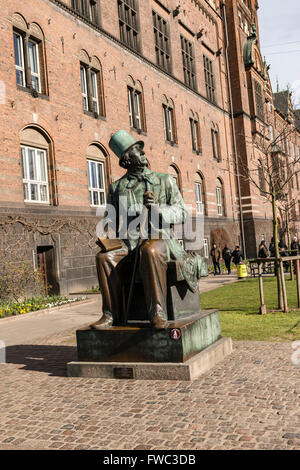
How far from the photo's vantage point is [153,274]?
5148 millimetres

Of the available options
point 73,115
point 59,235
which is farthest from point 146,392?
point 73,115

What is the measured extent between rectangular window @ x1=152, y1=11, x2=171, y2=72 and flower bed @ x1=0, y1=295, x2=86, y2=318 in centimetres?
1832

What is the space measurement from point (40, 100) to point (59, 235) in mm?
5070

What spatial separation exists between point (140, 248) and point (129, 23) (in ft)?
74.0

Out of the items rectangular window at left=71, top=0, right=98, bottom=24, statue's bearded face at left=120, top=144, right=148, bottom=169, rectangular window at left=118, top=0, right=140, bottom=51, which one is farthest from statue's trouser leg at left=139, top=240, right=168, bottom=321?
rectangular window at left=118, top=0, right=140, bottom=51

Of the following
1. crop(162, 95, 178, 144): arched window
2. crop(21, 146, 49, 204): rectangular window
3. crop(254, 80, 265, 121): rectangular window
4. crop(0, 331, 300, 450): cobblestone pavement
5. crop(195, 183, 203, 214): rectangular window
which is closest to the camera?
crop(0, 331, 300, 450): cobblestone pavement

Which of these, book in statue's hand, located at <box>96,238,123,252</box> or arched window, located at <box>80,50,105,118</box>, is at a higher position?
arched window, located at <box>80,50,105,118</box>

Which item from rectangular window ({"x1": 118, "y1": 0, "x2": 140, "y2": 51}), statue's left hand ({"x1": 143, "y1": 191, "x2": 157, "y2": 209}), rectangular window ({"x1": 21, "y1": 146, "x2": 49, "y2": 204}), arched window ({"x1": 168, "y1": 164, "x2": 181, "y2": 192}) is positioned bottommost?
statue's left hand ({"x1": 143, "y1": 191, "x2": 157, "y2": 209})

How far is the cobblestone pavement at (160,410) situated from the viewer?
336cm

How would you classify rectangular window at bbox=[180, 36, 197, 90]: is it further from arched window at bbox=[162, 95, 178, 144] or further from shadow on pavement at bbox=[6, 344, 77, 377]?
shadow on pavement at bbox=[6, 344, 77, 377]

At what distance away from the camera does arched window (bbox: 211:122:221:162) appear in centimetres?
3497

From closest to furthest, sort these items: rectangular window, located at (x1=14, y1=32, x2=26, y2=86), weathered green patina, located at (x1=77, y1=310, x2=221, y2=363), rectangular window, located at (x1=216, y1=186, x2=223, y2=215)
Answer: weathered green patina, located at (x1=77, y1=310, x2=221, y2=363) → rectangular window, located at (x1=14, y1=32, x2=26, y2=86) → rectangular window, located at (x1=216, y1=186, x2=223, y2=215)

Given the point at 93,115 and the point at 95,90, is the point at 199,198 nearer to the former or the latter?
the point at 95,90
